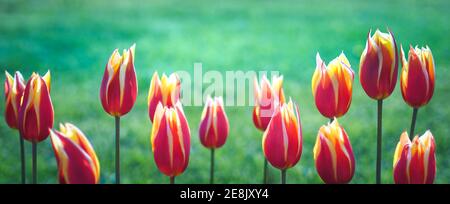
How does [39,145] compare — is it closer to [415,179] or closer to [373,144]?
[373,144]

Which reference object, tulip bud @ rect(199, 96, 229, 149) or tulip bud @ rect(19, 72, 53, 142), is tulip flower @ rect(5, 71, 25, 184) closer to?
tulip bud @ rect(19, 72, 53, 142)

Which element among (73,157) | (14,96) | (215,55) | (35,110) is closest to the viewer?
(73,157)

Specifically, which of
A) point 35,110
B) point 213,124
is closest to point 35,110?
point 35,110

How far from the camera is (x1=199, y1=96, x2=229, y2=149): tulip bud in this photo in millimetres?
1177

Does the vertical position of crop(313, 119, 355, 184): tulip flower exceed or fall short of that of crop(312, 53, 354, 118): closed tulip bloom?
it falls short

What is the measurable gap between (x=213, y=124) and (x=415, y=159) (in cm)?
37

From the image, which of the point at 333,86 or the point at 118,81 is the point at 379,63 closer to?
the point at 333,86

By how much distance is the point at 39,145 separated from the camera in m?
2.14

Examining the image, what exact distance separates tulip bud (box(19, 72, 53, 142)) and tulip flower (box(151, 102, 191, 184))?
175 mm

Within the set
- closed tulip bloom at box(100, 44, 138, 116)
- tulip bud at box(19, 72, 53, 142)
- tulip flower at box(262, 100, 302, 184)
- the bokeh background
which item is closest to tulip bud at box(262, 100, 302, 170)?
tulip flower at box(262, 100, 302, 184)

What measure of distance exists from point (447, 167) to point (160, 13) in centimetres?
247

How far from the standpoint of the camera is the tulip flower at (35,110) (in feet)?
3.23

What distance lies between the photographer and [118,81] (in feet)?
3.32

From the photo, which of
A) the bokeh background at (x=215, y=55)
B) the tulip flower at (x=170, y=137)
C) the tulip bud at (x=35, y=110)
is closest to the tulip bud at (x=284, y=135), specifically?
the tulip flower at (x=170, y=137)
